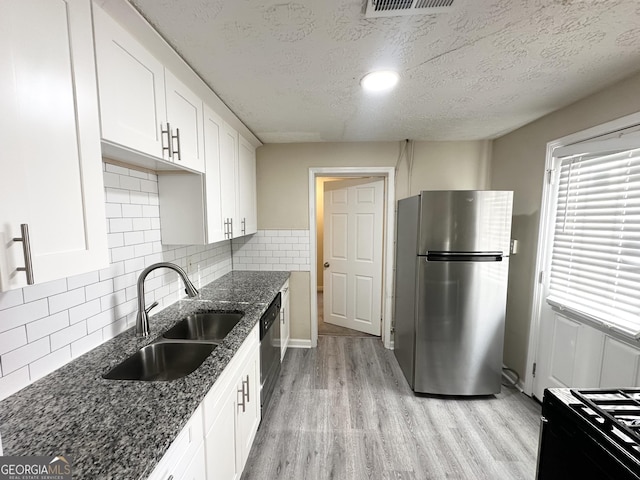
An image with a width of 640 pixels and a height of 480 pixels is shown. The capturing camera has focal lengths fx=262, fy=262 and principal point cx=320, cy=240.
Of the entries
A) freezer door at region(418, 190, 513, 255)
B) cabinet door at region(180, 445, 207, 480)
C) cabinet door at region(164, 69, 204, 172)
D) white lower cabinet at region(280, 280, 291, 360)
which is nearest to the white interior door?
white lower cabinet at region(280, 280, 291, 360)

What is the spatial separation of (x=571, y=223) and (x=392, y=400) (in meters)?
1.92

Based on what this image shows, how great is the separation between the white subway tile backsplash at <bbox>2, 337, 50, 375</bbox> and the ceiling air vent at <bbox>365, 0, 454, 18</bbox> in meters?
1.80

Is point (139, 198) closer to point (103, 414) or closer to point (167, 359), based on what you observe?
point (167, 359)

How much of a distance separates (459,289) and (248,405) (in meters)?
1.75

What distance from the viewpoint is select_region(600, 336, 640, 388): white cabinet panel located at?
1482 millimetres

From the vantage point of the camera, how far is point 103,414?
84cm

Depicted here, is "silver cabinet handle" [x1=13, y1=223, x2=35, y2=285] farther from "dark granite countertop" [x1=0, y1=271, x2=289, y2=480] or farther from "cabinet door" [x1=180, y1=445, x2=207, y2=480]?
"cabinet door" [x1=180, y1=445, x2=207, y2=480]

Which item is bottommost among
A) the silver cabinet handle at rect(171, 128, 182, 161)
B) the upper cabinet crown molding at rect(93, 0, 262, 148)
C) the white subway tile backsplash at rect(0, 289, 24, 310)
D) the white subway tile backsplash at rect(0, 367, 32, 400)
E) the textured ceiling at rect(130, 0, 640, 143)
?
the white subway tile backsplash at rect(0, 367, 32, 400)

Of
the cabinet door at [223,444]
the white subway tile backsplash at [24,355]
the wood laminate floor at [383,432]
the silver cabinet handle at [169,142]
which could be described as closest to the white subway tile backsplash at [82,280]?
the white subway tile backsplash at [24,355]

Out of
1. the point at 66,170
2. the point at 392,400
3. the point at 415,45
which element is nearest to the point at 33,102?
the point at 66,170

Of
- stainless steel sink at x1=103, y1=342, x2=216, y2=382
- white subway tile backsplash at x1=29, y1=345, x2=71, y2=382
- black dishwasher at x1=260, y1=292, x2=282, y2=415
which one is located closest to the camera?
white subway tile backsplash at x1=29, y1=345, x2=71, y2=382

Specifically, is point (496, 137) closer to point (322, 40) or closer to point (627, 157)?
point (627, 157)

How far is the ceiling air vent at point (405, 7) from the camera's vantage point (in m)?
0.99

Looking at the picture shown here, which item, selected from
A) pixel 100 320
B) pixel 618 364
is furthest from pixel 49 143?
pixel 618 364
